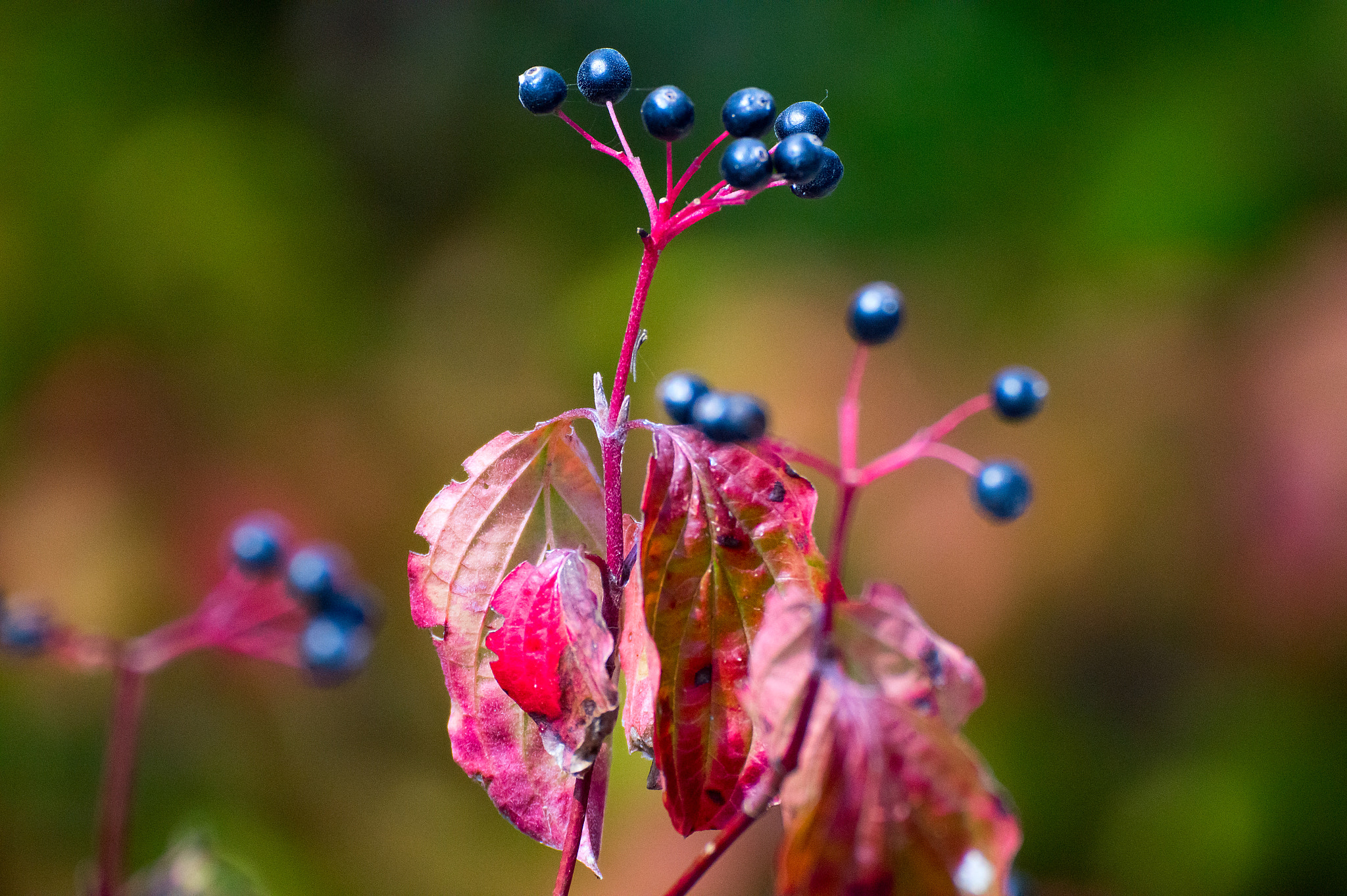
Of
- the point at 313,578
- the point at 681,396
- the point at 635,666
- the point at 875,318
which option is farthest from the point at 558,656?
the point at 313,578

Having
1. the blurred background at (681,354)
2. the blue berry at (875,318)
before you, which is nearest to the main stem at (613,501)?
the blue berry at (875,318)

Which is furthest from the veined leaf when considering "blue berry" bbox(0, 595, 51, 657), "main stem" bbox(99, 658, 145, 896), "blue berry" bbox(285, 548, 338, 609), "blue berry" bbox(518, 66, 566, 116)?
"blue berry" bbox(0, 595, 51, 657)

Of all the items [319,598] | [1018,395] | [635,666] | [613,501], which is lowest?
[319,598]

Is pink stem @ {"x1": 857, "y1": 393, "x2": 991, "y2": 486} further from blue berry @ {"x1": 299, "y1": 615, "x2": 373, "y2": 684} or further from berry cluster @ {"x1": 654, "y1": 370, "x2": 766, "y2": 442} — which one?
blue berry @ {"x1": 299, "y1": 615, "x2": 373, "y2": 684}

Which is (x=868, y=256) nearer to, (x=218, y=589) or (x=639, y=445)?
(x=639, y=445)

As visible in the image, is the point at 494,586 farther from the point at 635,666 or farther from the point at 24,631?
the point at 24,631

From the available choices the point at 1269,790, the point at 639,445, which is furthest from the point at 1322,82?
the point at 639,445
